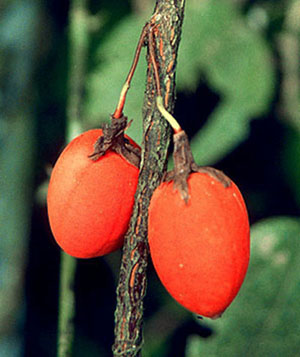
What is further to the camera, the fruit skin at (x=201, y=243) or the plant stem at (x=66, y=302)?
the plant stem at (x=66, y=302)

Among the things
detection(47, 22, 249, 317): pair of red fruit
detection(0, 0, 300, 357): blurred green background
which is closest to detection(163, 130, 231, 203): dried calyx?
detection(47, 22, 249, 317): pair of red fruit

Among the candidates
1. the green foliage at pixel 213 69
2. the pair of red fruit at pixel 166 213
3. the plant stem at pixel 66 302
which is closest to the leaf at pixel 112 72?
the green foliage at pixel 213 69

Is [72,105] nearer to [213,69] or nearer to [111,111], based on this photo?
[111,111]

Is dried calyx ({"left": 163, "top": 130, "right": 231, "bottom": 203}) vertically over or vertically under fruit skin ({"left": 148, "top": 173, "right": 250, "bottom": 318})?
over

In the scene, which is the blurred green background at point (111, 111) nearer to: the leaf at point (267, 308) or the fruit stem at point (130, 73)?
the leaf at point (267, 308)

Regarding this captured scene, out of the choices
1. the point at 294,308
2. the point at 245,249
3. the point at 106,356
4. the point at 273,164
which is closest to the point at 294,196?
the point at 273,164

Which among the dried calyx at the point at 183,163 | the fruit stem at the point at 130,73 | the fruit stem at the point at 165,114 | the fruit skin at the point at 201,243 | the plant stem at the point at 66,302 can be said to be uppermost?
the fruit stem at the point at 130,73

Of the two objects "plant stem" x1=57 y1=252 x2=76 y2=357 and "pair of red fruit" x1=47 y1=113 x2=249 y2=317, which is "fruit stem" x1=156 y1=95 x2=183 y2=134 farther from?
"plant stem" x1=57 y1=252 x2=76 y2=357
